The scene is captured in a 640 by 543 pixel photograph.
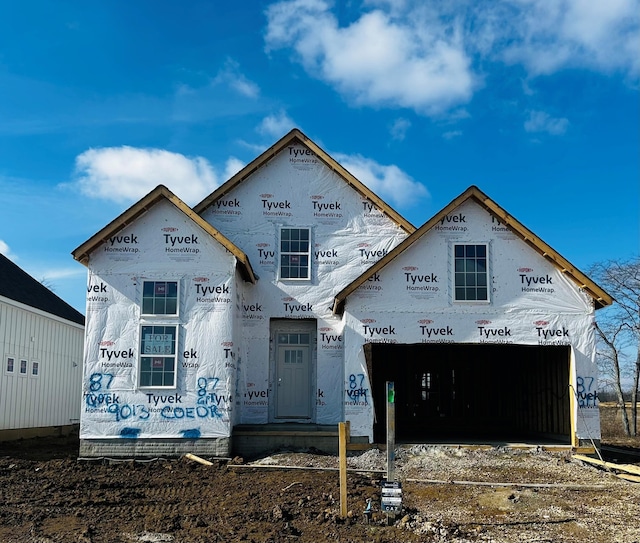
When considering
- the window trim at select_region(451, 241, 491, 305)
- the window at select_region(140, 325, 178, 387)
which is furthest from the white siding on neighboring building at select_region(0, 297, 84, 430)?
the window trim at select_region(451, 241, 491, 305)

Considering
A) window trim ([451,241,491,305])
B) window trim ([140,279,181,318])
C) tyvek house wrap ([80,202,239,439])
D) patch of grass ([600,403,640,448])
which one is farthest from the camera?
patch of grass ([600,403,640,448])

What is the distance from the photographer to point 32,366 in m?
20.5

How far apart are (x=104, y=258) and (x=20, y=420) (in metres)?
7.45

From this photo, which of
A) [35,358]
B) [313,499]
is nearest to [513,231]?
[313,499]

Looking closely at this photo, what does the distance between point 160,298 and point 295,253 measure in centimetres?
408

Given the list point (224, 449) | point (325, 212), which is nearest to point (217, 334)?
point (224, 449)

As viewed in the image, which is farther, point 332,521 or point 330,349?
point 330,349

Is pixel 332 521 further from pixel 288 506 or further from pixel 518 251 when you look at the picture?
pixel 518 251

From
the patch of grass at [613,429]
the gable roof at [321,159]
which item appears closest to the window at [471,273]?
the gable roof at [321,159]

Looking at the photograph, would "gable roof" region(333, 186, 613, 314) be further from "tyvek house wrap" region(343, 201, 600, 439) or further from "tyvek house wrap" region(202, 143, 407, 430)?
"tyvek house wrap" region(202, 143, 407, 430)

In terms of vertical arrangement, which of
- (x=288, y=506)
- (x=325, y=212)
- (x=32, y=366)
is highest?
→ (x=325, y=212)

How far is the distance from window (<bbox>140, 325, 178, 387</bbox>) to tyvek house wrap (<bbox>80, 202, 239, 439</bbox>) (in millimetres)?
139

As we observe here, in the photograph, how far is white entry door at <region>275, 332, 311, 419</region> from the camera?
17594 millimetres

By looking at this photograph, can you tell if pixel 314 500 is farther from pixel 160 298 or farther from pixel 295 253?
pixel 295 253
